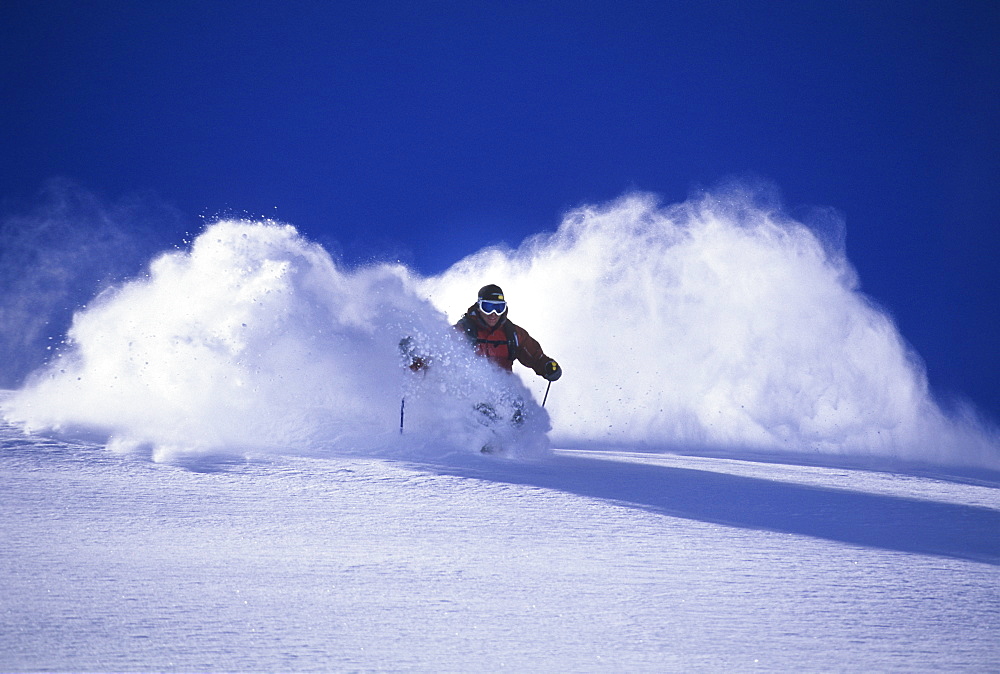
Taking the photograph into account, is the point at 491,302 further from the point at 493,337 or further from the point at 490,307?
the point at 493,337

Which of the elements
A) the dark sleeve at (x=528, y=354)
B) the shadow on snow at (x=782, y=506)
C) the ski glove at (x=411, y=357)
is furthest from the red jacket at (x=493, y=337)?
the shadow on snow at (x=782, y=506)

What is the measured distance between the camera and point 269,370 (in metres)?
7.14

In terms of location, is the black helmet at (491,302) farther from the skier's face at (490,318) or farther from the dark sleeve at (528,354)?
the dark sleeve at (528,354)

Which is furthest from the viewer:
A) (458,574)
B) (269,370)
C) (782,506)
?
(269,370)

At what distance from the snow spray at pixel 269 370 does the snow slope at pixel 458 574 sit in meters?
1.27

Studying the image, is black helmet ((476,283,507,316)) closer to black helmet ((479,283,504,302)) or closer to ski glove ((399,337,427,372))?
black helmet ((479,283,504,302))

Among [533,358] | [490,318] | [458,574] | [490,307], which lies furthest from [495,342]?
[458,574]

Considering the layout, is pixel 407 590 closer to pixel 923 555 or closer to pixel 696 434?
pixel 923 555

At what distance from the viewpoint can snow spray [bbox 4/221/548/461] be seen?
6.66m

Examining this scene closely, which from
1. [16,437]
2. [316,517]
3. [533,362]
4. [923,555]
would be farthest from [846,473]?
[16,437]

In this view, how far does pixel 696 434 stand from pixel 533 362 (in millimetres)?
5416

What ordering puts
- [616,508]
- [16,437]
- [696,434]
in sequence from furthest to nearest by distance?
[696,434] < [16,437] < [616,508]

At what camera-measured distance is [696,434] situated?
40.9ft

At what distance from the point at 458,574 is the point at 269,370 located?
15.1ft
